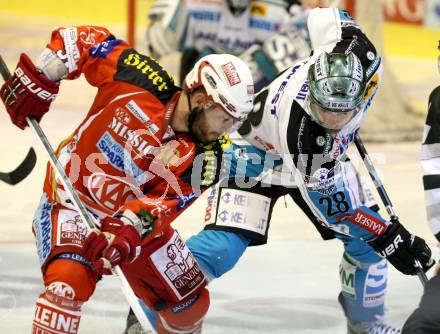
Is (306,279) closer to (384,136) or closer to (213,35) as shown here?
(213,35)

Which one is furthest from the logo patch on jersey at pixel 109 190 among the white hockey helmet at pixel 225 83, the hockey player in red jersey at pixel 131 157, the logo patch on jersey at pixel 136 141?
the white hockey helmet at pixel 225 83

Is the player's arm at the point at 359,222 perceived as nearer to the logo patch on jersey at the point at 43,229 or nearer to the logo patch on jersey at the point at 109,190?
the logo patch on jersey at the point at 109,190

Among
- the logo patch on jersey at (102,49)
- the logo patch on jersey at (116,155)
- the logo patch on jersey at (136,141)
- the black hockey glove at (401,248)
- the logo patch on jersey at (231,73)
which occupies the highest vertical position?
the logo patch on jersey at (231,73)

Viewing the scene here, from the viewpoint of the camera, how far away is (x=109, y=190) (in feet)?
10.6

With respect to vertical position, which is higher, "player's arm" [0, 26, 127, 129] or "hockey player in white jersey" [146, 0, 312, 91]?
"player's arm" [0, 26, 127, 129]

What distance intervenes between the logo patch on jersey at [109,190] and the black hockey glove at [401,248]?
84cm

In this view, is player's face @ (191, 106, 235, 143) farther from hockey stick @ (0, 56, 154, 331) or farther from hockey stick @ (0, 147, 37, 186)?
hockey stick @ (0, 147, 37, 186)

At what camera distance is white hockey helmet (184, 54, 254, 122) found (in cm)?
310

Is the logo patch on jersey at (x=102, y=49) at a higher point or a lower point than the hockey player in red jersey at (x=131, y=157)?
higher

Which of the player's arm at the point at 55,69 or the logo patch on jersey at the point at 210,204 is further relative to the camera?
the logo patch on jersey at the point at 210,204

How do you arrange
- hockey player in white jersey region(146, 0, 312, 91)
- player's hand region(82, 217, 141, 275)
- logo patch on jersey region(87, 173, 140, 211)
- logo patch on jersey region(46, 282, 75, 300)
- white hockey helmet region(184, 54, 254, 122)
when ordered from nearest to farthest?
player's hand region(82, 217, 141, 275), logo patch on jersey region(46, 282, 75, 300), white hockey helmet region(184, 54, 254, 122), logo patch on jersey region(87, 173, 140, 211), hockey player in white jersey region(146, 0, 312, 91)

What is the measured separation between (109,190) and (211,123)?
1.23 feet

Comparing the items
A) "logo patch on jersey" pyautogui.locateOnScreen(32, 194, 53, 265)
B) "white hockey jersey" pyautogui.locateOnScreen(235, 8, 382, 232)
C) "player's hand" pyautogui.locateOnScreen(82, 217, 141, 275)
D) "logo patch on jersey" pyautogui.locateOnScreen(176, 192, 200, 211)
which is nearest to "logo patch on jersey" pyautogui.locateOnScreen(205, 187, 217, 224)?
"white hockey jersey" pyautogui.locateOnScreen(235, 8, 382, 232)

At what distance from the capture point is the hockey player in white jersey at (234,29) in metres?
5.55
